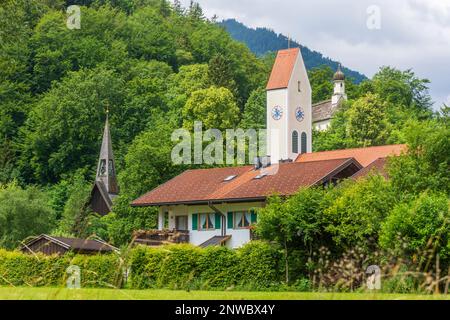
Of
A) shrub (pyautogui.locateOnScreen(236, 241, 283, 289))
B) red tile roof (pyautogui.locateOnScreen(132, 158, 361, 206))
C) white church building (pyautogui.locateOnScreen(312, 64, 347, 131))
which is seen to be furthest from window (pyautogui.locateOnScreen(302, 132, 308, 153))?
white church building (pyautogui.locateOnScreen(312, 64, 347, 131))

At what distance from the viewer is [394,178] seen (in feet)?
107

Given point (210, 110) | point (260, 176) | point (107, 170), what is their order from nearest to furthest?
point (260, 176), point (107, 170), point (210, 110)

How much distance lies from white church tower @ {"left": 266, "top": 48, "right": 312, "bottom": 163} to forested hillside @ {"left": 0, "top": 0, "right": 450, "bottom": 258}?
716 cm

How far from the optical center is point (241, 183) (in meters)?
46.5

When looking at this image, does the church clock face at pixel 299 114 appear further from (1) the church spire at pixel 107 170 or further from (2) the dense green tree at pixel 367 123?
(1) the church spire at pixel 107 170

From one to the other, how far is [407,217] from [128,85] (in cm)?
6906

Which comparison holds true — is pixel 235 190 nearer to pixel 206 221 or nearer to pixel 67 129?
pixel 206 221

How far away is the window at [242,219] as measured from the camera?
44719 millimetres

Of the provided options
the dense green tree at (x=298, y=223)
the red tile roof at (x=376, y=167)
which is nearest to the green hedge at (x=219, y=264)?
the dense green tree at (x=298, y=223)

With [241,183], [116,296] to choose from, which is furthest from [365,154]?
[116,296]

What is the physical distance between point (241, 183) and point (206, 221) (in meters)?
2.54

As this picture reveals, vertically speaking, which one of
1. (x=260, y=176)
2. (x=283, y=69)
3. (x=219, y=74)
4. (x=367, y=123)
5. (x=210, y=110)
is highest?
(x=219, y=74)
